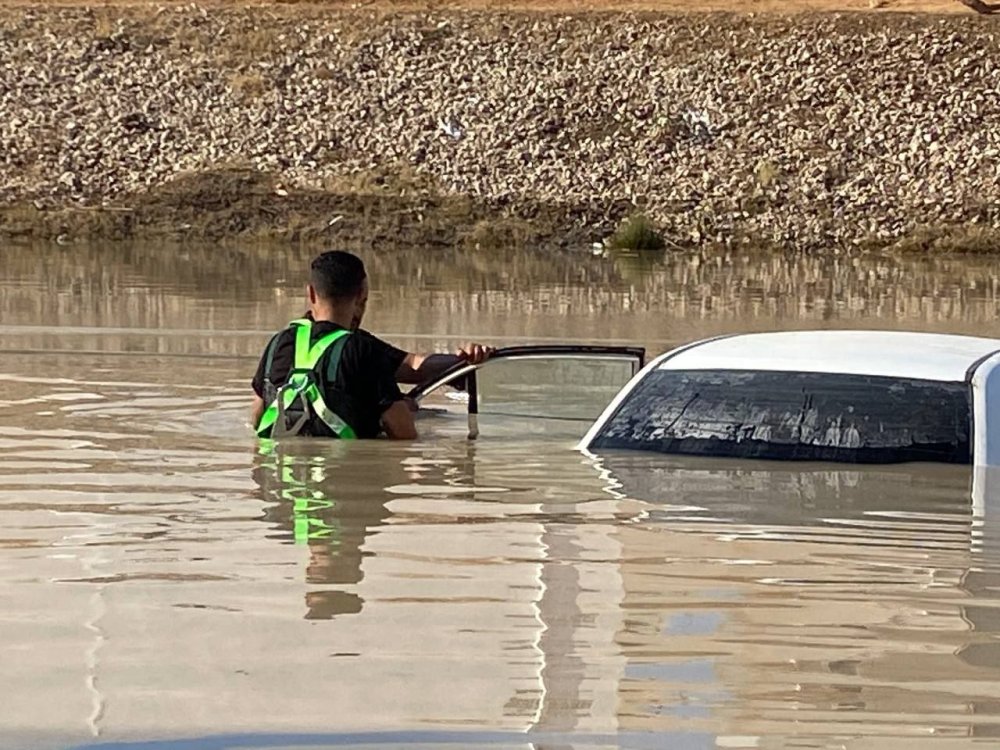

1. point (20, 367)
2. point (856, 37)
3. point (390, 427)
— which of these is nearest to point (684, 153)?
point (856, 37)

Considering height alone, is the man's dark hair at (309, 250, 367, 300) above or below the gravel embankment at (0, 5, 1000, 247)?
below

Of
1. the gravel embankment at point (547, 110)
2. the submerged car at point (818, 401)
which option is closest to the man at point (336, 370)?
the submerged car at point (818, 401)

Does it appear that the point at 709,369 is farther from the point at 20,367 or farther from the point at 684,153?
the point at 684,153

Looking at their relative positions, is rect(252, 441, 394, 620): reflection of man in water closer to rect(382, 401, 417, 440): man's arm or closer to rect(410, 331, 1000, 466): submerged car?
rect(382, 401, 417, 440): man's arm

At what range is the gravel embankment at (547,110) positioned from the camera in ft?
103

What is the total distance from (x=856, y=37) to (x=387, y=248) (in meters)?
11.1

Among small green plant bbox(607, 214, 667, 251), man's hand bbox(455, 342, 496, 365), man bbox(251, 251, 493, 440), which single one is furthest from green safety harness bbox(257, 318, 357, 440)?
small green plant bbox(607, 214, 667, 251)

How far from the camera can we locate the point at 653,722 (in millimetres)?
5320

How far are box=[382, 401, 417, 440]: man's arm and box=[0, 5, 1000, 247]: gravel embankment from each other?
20.5 metres

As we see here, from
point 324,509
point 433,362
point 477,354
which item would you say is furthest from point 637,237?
point 324,509

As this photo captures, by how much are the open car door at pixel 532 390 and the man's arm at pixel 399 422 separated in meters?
0.21

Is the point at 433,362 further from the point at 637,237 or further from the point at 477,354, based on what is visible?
the point at 637,237

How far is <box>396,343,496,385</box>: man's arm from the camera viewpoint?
9.20m

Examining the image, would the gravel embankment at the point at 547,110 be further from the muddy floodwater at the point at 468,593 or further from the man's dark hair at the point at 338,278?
the man's dark hair at the point at 338,278
